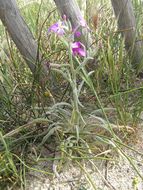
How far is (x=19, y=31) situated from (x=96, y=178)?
776mm

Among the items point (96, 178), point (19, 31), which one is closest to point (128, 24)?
point (19, 31)

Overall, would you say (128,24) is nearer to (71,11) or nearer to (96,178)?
(71,11)

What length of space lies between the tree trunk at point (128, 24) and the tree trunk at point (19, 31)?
19.6 inches

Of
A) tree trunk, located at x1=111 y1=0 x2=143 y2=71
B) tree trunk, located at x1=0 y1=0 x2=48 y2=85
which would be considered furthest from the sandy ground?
tree trunk, located at x1=111 y1=0 x2=143 y2=71

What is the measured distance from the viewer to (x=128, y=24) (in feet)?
6.63

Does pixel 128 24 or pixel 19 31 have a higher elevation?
pixel 19 31

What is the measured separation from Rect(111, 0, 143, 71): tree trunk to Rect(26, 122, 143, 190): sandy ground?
65cm

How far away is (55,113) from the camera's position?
1.63 m

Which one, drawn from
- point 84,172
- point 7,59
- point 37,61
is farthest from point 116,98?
point 7,59

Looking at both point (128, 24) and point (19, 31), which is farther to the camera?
point (128, 24)

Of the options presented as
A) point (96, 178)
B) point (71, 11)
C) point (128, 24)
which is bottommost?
point (96, 178)

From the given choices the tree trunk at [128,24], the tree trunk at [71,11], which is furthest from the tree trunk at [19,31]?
the tree trunk at [128,24]

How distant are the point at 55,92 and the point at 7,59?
406mm

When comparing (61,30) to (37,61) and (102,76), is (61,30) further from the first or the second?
(102,76)
